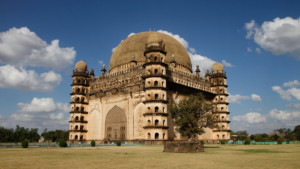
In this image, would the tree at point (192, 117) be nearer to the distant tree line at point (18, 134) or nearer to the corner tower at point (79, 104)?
the corner tower at point (79, 104)

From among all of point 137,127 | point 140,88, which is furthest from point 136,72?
point 137,127

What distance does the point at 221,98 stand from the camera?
183ft

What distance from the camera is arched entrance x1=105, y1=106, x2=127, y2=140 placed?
44188 millimetres

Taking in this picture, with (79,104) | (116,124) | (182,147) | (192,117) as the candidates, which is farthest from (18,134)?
(182,147)

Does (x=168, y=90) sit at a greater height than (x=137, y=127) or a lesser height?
greater

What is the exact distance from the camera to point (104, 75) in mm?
51500

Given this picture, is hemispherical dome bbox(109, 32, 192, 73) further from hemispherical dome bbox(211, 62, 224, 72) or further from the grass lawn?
the grass lawn

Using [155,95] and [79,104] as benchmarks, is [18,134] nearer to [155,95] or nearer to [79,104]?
[79,104]

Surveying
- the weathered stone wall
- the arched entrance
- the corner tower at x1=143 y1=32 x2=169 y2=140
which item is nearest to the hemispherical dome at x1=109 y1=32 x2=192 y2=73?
the corner tower at x1=143 y1=32 x2=169 y2=140

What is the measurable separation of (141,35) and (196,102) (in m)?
30.0

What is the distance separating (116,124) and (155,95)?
11425mm

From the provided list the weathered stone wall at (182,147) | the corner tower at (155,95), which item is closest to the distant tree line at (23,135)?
the corner tower at (155,95)

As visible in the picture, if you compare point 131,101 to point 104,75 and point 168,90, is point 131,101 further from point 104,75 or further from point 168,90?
point 104,75

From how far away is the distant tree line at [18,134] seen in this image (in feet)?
236
